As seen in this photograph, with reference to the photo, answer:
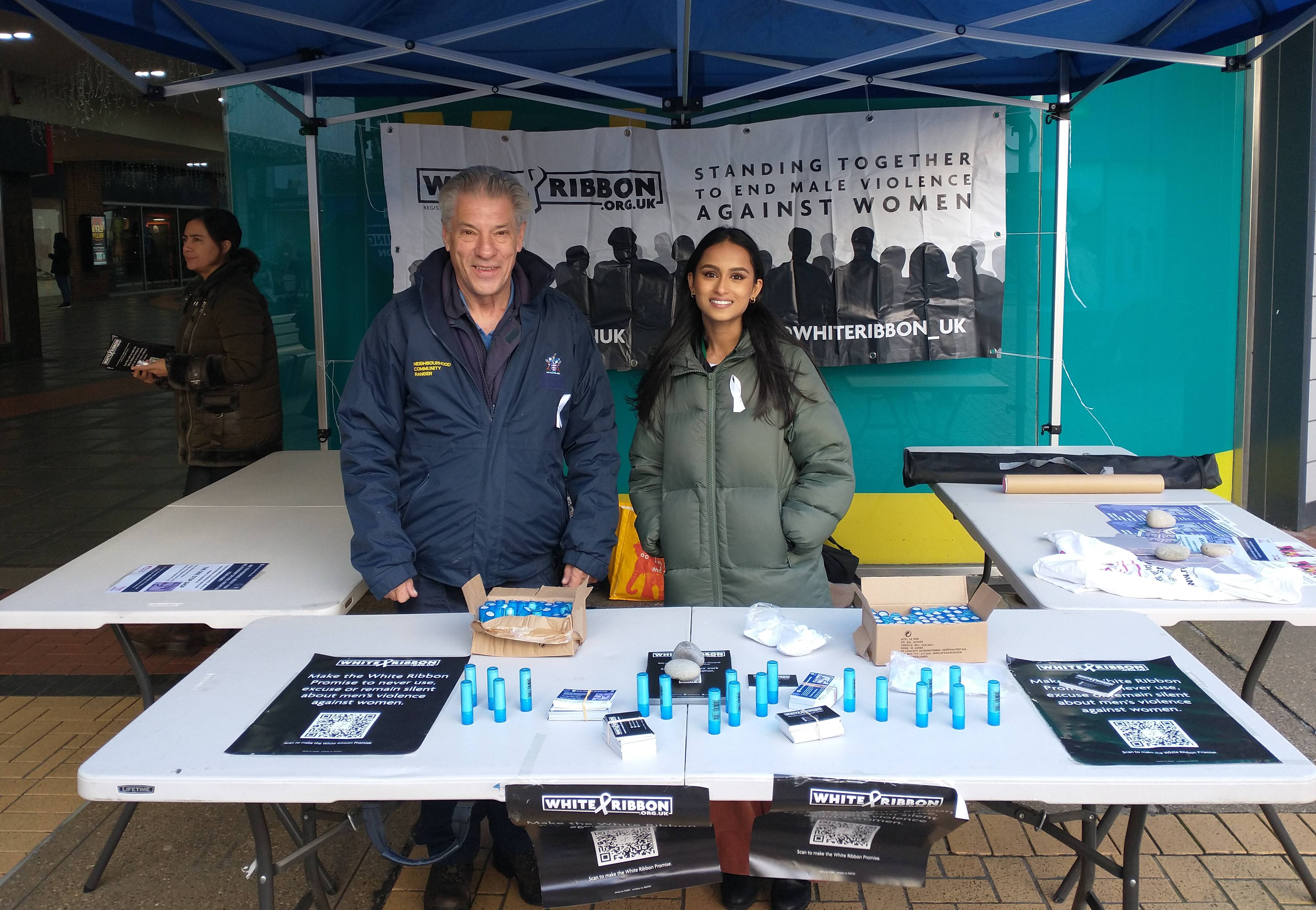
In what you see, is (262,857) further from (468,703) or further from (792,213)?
(792,213)

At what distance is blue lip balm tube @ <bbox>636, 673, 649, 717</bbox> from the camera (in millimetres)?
2014

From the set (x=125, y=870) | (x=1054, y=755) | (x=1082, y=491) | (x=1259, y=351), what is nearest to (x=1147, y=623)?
(x=1054, y=755)

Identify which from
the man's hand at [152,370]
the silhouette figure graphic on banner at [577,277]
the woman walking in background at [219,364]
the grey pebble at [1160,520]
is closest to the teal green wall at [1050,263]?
the silhouette figure graphic on banner at [577,277]

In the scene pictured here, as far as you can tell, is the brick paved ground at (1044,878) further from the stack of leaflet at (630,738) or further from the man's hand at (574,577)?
the stack of leaflet at (630,738)

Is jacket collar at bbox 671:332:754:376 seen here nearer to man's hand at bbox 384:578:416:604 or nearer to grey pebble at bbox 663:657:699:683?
man's hand at bbox 384:578:416:604

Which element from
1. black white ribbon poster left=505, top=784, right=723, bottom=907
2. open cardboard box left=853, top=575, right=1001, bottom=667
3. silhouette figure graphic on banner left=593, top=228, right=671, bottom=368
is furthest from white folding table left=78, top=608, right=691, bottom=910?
silhouette figure graphic on banner left=593, top=228, right=671, bottom=368

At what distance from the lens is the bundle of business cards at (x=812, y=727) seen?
6.28ft

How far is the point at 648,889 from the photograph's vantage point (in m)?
1.95

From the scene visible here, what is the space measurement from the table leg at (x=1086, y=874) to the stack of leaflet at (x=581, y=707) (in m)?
1.09

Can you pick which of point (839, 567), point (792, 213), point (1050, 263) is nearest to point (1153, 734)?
point (839, 567)

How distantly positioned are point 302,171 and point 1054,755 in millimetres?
4630

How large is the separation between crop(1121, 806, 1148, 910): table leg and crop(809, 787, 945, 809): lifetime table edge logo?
0.60 metres

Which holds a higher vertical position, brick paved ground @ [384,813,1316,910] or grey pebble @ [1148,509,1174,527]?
grey pebble @ [1148,509,1174,527]

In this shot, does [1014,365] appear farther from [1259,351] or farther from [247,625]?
[247,625]
